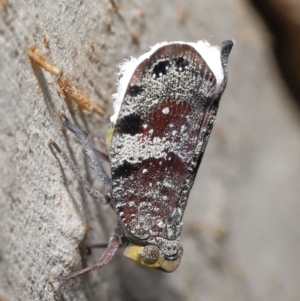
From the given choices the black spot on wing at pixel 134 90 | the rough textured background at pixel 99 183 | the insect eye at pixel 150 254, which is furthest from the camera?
the insect eye at pixel 150 254

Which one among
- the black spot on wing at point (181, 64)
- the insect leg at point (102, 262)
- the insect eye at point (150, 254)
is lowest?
the insect eye at point (150, 254)

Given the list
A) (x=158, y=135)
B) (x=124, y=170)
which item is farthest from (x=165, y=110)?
(x=124, y=170)

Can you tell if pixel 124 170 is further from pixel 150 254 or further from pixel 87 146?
pixel 150 254

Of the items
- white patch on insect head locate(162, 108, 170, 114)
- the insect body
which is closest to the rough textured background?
the insect body

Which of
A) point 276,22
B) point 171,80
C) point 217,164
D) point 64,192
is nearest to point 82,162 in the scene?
point 64,192

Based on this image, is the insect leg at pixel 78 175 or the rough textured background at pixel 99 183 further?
the insect leg at pixel 78 175

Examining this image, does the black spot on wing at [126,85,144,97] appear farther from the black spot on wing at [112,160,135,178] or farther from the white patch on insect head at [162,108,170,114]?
the black spot on wing at [112,160,135,178]

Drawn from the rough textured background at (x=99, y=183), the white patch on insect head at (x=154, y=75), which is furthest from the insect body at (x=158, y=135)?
the rough textured background at (x=99, y=183)

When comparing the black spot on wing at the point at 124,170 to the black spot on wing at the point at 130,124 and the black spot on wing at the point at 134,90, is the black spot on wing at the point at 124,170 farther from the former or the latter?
the black spot on wing at the point at 134,90
